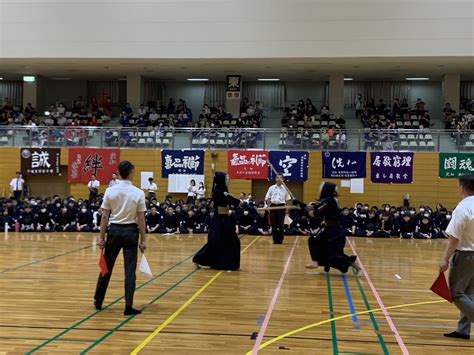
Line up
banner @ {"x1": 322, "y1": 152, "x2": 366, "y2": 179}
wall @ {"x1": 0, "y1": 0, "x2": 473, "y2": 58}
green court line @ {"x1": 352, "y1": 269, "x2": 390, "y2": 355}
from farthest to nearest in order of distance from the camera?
1. wall @ {"x1": 0, "y1": 0, "x2": 473, "y2": 58}
2. banner @ {"x1": 322, "y1": 152, "x2": 366, "y2": 179}
3. green court line @ {"x1": 352, "y1": 269, "x2": 390, "y2": 355}

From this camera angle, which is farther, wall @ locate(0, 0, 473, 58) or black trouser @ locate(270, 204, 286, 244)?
wall @ locate(0, 0, 473, 58)

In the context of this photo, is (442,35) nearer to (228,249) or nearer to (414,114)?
(414,114)

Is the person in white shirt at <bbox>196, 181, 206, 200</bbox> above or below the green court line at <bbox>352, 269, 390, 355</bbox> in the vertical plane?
above

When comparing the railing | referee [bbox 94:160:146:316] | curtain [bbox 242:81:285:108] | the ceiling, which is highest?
the ceiling

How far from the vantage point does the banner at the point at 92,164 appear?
25281 mm

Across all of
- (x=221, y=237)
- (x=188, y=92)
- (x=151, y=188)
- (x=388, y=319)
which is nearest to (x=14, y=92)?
(x=188, y=92)

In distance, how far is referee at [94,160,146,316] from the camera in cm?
730

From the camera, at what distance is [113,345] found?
5.83 meters

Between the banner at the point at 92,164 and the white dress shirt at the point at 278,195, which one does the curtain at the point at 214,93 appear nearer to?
the banner at the point at 92,164

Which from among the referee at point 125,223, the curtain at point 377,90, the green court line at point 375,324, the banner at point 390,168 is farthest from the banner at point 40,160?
the referee at point 125,223

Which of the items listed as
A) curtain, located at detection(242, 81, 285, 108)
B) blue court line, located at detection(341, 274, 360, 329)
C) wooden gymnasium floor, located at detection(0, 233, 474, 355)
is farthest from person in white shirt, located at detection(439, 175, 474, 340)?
curtain, located at detection(242, 81, 285, 108)

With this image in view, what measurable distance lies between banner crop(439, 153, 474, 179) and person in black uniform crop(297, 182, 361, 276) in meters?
14.9

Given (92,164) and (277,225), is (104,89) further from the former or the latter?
(277,225)

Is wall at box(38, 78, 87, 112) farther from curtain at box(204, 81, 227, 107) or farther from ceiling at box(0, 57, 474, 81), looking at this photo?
curtain at box(204, 81, 227, 107)
